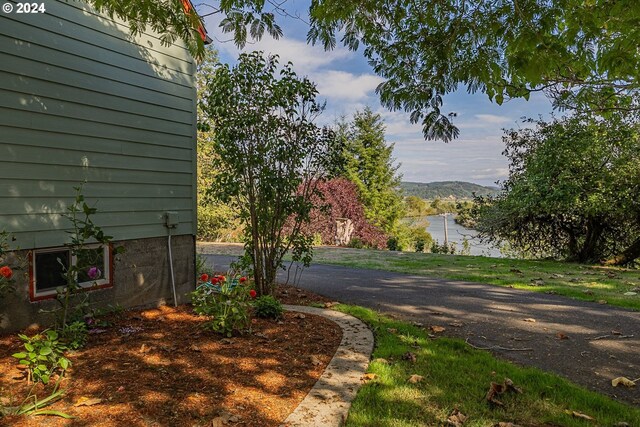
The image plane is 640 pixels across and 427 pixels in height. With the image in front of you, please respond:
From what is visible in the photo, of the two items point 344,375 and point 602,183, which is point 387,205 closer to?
point 602,183

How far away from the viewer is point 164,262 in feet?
17.0

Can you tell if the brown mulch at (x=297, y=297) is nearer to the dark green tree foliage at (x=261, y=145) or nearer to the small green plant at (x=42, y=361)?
the dark green tree foliage at (x=261, y=145)

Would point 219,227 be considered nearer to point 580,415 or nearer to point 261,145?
point 261,145

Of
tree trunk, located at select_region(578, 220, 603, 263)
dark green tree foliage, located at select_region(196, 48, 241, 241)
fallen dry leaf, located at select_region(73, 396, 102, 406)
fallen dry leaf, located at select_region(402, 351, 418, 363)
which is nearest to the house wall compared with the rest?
fallen dry leaf, located at select_region(73, 396, 102, 406)

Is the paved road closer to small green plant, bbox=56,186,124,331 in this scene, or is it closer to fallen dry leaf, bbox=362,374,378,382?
fallen dry leaf, bbox=362,374,378,382

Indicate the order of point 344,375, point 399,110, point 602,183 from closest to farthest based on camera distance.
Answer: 1. point 344,375
2. point 399,110
3. point 602,183

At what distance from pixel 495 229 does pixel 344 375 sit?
11323 millimetres

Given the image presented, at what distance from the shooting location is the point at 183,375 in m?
2.87

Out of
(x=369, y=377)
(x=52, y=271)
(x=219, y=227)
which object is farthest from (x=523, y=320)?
(x=219, y=227)

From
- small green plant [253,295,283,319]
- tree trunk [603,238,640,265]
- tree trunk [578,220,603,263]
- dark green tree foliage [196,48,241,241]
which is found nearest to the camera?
small green plant [253,295,283,319]

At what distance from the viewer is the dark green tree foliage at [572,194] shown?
33.2ft

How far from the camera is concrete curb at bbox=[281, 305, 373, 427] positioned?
7.71ft

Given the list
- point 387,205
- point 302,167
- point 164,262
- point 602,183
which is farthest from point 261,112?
point 387,205

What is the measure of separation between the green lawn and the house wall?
20.2 ft
